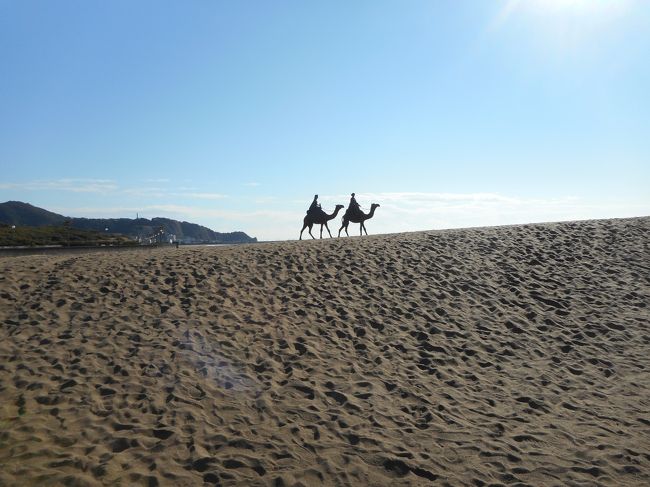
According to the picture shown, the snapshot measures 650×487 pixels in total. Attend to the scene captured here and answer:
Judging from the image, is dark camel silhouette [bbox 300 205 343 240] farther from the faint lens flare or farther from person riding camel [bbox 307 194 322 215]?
the faint lens flare

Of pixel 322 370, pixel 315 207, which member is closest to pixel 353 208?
pixel 315 207

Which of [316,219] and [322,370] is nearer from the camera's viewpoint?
[322,370]

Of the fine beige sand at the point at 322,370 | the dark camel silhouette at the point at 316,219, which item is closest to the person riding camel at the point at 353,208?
the dark camel silhouette at the point at 316,219

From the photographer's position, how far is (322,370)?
8.90m

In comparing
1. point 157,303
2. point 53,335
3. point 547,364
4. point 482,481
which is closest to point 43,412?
point 53,335

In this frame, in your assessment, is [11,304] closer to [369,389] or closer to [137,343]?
[137,343]

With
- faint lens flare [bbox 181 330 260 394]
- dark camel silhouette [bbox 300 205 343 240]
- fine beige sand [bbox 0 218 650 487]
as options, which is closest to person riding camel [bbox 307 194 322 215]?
dark camel silhouette [bbox 300 205 343 240]

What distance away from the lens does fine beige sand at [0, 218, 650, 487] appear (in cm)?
612

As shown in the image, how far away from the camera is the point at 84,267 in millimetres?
13727

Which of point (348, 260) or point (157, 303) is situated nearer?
point (157, 303)

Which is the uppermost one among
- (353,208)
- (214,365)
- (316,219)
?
(353,208)

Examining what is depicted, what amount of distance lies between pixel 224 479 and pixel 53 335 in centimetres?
577

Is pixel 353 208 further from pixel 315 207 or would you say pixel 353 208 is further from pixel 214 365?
pixel 214 365

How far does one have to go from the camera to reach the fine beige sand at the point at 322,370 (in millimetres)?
6117
